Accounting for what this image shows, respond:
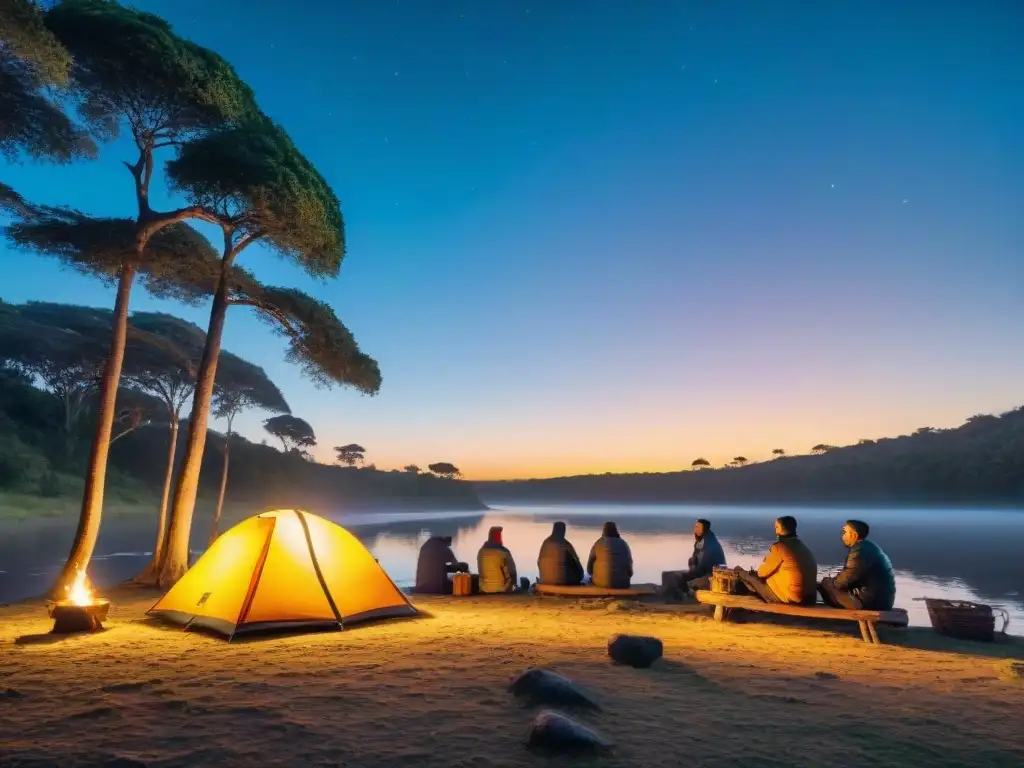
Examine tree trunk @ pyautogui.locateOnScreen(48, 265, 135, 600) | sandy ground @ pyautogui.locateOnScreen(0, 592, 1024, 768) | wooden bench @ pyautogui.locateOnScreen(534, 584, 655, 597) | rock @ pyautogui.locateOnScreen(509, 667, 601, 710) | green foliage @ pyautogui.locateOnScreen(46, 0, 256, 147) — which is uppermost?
green foliage @ pyautogui.locateOnScreen(46, 0, 256, 147)

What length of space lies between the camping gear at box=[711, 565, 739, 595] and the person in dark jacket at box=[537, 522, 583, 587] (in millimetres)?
3076

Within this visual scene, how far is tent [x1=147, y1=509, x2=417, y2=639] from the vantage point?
26.8 feet

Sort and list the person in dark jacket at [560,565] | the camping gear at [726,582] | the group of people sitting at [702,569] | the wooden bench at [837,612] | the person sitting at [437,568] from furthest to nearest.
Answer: the person sitting at [437,568] < the person in dark jacket at [560,565] < the camping gear at [726,582] < the group of people sitting at [702,569] < the wooden bench at [837,612]

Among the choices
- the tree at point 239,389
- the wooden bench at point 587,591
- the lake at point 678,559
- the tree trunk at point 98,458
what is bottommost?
the lake at point 678,559

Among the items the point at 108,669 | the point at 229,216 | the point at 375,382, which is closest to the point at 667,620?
the point at 108,669

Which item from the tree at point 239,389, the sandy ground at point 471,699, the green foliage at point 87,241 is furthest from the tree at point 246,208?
the tree at point 239,389

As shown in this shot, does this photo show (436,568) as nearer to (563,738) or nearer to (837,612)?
(837,612)

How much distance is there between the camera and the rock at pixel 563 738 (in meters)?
4.18

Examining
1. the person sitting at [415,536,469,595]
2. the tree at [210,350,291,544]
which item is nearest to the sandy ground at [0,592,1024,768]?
the person sitting at [415,536,469,595]

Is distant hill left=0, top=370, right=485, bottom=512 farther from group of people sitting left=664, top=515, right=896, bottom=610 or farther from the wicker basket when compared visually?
the wicker basket

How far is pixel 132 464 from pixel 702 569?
5780cm

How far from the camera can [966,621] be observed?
8859 millimetres

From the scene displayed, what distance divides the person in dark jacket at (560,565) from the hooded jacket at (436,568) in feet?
6.57

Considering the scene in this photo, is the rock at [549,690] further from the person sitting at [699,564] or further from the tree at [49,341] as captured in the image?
the tree at [49,341]
